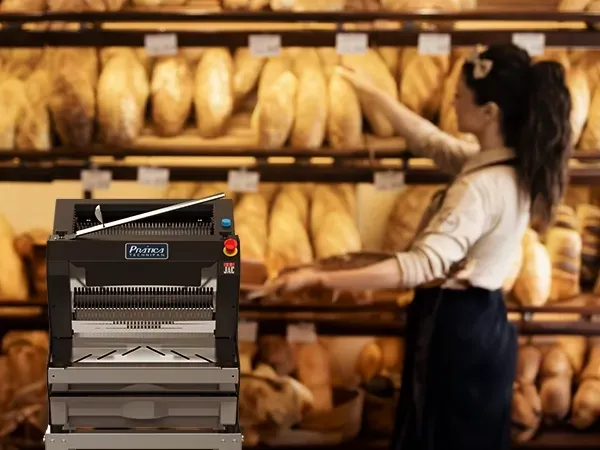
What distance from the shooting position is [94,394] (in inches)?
51.9

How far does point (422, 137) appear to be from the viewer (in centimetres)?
256

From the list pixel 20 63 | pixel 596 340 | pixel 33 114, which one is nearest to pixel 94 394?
pixel 33 114

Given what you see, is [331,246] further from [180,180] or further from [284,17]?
[284,17]

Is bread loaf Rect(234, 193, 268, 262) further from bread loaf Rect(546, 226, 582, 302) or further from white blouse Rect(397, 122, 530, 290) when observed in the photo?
bread loaf Rect(546, 226, 582, 302)

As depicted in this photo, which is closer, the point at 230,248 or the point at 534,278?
the point at 230,248

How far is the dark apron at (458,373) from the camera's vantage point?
2314 millimetres

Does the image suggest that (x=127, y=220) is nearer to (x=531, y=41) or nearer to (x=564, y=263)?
(x=531, y=41)

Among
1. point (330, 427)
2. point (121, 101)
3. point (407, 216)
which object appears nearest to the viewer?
point (121, 101)

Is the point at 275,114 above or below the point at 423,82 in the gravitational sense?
below

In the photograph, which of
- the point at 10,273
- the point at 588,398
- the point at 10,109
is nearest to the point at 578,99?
the point at 588,398

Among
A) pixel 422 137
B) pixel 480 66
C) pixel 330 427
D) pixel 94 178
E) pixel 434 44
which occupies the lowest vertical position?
pixel 330 427

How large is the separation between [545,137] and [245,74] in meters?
1.14

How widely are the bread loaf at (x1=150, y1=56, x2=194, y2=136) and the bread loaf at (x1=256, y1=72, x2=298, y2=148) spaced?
0.88ft

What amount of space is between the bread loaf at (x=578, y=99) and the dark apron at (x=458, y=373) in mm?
746
